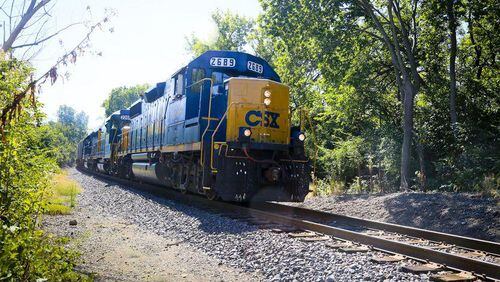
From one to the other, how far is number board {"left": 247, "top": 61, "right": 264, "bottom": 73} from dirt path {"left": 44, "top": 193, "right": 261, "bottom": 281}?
480 centimetres

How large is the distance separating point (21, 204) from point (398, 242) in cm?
461

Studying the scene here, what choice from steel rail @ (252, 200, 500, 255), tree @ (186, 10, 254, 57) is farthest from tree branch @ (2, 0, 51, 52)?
tree @ (186, 10, 254, 57)

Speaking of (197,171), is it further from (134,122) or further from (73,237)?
(134,122)

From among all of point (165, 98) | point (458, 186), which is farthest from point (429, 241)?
point (165, 98)

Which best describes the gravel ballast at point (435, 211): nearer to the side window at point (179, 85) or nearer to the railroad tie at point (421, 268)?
the railroad tie at point (421, 268)

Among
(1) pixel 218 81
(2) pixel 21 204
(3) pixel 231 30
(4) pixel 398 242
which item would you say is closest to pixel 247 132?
(1) pixel 218 81

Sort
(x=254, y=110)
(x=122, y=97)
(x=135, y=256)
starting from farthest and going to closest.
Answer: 1. (x=122, y=97)
2. (x=254, y=110)
3. (x=135, y=256)

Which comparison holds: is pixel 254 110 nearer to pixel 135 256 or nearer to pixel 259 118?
pixel 259 118

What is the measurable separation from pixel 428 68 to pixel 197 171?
12.0 meters

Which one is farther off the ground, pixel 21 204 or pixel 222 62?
pixel 222 62

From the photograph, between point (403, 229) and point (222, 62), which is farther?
point (222, 62)

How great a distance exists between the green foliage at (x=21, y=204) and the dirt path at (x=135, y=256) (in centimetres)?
60

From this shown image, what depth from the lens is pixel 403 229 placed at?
738 centimetres

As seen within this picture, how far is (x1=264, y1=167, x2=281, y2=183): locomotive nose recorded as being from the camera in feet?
30.6
